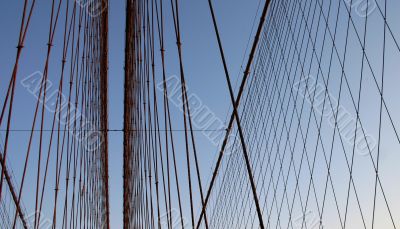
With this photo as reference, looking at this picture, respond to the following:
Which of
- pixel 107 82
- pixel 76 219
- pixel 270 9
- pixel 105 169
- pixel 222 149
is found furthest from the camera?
pixel 105 169

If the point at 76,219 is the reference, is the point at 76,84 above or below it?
above

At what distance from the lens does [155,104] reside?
17.8 feet

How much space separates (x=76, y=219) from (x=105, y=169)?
3.84 meters

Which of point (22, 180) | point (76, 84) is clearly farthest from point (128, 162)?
point (22, 180)

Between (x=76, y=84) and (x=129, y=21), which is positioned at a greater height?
(x=129, y=21)

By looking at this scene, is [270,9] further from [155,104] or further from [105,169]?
[105,169]

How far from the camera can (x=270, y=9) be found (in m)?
6.42

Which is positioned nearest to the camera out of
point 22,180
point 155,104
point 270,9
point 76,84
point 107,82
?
point 22,180

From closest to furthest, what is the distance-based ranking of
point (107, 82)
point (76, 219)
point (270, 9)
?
point (270, 9) → point (76, 219) → point (107, 82)

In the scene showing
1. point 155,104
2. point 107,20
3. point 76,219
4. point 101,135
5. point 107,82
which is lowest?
point 76,219

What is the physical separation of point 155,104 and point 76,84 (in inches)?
121

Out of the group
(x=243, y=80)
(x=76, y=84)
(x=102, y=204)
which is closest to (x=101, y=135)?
(x=102, y=204)

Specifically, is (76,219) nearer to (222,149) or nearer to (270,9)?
(222,149)

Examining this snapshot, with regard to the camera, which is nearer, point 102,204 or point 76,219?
point 76,219
